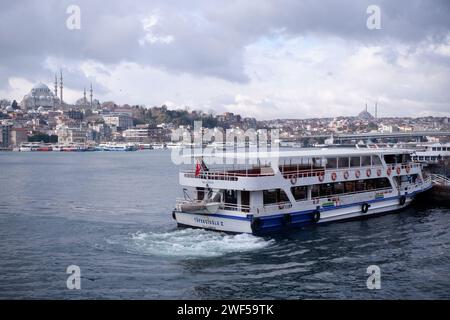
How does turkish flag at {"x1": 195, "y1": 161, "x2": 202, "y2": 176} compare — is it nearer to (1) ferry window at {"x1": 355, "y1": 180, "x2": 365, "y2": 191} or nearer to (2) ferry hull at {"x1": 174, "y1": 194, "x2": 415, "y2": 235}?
(2) ferry hull at {"x1": 174, "y1": 194, "x2": 415, "y2": 235}

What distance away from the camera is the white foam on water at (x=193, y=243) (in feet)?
60.3

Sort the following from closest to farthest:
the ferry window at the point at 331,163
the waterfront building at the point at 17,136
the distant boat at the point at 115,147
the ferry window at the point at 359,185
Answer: the ferry window at the point at 331,163 → the ferry window at the point at 359,185 → the distant boat at the point at 115,147 → the waterfront building at the point at 17,136

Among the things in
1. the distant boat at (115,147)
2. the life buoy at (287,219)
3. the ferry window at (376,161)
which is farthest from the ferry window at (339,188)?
the distant boat at (115,147)

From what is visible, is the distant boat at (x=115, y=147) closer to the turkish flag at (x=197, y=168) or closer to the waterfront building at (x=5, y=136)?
the waterfront building at (x=5, y=136)

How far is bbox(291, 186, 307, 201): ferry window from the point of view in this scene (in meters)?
23.0

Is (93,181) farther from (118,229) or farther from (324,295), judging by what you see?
(324,295)

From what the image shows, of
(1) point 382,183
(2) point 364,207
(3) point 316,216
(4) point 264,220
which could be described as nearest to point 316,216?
(3) point 316,216

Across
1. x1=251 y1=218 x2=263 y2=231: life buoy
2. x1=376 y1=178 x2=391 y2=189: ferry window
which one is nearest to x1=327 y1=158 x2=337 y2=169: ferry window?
x1=376 y1=178 x2=391 y2=189: ferry window

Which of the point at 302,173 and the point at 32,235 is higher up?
the point at 302,173

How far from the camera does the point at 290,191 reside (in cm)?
2212

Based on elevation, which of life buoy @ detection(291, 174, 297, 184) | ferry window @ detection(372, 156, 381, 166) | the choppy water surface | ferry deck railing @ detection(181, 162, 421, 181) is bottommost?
the choppy water surface

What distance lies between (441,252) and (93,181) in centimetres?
3610
